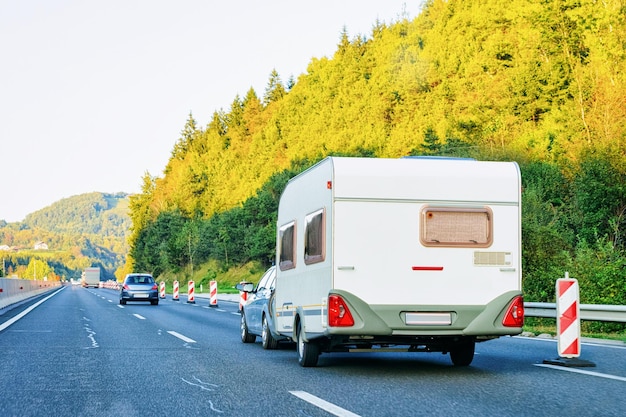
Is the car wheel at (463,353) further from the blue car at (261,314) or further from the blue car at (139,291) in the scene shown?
the blue car at (139,291)

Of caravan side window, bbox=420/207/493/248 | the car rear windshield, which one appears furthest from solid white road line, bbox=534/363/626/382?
the car rear windshield

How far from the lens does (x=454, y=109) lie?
6384 cm

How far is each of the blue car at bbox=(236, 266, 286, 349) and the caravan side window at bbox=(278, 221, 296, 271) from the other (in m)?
1.32

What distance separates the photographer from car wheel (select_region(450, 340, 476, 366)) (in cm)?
1162

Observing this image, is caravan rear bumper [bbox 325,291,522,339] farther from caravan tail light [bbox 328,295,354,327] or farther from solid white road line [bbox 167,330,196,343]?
solid white road line [bbox 167,330,196,343]

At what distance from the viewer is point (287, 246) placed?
1314cm

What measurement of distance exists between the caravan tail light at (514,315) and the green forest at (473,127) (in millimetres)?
8672

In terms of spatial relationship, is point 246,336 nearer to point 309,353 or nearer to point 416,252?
point 309,353

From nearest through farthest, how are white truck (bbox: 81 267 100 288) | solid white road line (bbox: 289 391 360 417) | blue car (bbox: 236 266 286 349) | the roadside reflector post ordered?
solid white road line (bbox: 289 391 360 417) → the roadside reflector post → blue car (bbox: 236 266 286 349) → white truck (bbox: 81 267 100 288)

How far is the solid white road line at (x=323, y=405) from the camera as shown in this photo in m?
7.52

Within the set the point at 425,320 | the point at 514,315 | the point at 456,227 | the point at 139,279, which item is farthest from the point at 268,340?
the point at 139,279

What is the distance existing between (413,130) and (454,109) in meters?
6.49

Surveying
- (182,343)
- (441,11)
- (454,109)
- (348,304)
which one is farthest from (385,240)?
(441,11)

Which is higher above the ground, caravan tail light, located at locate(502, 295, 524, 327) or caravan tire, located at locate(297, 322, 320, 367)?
Answer: caravan tail light, located at locate(502, 295, 524, 327)
